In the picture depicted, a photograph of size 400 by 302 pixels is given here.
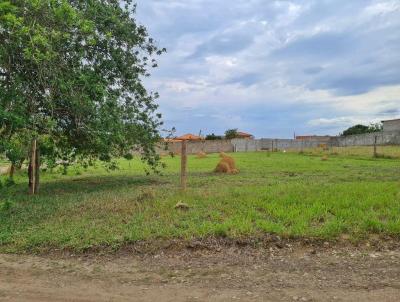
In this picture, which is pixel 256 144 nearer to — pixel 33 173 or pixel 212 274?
pixel 33 173

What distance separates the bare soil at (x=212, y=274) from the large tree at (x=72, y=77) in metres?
3.63

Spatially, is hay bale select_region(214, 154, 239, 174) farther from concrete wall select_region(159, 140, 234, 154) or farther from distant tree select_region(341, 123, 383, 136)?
distant tree select_region(341, 123, 383, 136)

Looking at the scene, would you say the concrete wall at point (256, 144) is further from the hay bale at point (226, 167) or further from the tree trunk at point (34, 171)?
the tree trunk at point (34, 171)

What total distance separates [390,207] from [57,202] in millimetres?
7328

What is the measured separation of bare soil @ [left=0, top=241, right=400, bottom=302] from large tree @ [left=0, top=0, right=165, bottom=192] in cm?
363

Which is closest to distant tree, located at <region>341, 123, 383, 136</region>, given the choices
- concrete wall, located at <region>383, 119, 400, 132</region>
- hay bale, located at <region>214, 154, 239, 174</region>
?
concrete wall, located at <region>383, 119, 400, 132</region>

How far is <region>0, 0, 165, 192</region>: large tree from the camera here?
8992mm

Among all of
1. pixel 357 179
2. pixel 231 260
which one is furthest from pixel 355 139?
pixel 231 260

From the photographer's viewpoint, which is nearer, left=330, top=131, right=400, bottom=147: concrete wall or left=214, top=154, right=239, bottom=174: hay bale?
left=214, top=154, right=239, bottom=174: hay bale

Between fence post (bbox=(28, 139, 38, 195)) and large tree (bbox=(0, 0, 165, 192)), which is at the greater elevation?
large tree (bbox=(0, 0, 165, 192))

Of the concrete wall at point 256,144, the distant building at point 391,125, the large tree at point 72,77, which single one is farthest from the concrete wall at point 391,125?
the large tree at point 72,77

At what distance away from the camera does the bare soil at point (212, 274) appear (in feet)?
17.0

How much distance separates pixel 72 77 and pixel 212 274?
6.11m

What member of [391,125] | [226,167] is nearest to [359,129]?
[391,125]
